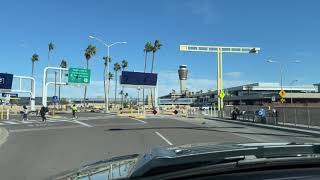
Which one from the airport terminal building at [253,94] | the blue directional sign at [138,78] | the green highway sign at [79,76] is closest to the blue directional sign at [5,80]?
the green highway sign at [79,76]

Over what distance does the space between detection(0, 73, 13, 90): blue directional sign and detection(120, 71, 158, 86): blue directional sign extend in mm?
15214

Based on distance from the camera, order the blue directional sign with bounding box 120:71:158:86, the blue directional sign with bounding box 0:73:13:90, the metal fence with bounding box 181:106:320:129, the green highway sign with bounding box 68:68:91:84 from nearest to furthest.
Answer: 1. the metal fence with bounding box 181:106:320:129
2. the blue directional sign with bounding box 120:71:158:86
3. the blue directional sign with bounding box 0:73:13:90
4. the green highway sign with bounding box 68:68:91:84

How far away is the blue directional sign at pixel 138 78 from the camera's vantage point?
71.9 metres

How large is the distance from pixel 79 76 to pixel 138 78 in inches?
339

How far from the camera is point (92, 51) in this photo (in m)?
111

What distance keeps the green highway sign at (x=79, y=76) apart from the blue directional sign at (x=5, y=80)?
26.2ft

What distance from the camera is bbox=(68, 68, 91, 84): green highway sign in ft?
246

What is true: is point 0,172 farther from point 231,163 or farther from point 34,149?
point 231,163

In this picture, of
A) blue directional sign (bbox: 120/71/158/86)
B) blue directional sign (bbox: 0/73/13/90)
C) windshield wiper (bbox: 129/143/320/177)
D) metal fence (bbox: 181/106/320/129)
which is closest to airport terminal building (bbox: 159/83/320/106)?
blue directional sign (bbox: 120/71/158/86)

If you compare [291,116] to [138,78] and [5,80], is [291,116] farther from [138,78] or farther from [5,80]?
[5,80]

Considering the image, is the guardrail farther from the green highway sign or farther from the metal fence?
the green highway sign

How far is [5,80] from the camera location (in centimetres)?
7294

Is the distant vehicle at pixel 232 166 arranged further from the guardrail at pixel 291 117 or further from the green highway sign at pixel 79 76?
the green highway sign at pixel 79 76

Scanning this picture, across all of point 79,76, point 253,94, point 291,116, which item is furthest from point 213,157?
point 253,94
